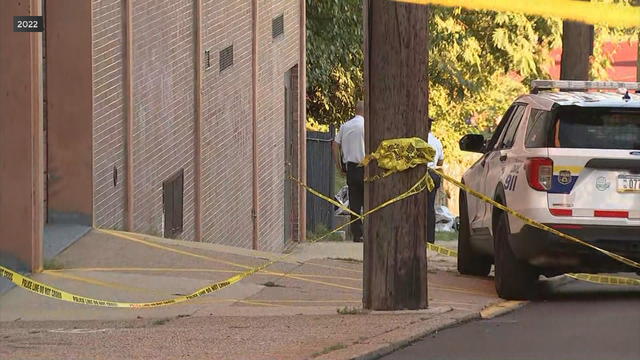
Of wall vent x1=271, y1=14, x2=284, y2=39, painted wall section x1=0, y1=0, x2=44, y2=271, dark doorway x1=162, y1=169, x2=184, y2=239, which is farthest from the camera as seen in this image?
wall vent x1=271, y1=14, x2=284, y2=39

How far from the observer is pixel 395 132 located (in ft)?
38.2

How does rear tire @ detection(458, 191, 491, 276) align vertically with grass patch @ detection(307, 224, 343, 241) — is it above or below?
above

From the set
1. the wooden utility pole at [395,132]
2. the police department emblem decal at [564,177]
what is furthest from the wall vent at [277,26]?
the wooden utility pole at [395,132]

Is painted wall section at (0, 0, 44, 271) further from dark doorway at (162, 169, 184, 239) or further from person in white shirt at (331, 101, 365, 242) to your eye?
person in white shirt at (331, 101, 365, 242)

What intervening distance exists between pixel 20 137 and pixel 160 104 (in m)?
4.45

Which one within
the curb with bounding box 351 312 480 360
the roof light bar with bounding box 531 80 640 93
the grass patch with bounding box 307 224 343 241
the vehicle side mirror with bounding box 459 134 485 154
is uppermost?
the roof light bar with bounding box 531 80 640 93

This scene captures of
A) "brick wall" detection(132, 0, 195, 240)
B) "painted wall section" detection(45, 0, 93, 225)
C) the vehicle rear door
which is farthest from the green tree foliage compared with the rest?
the vehicle rear door

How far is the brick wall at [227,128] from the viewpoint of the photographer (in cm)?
1916

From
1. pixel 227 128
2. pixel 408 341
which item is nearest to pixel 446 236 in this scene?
pixel 227 128

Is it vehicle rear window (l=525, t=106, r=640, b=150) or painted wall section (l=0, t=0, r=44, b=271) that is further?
vehicle rear window (l=525, t=106, r=640, b=150)

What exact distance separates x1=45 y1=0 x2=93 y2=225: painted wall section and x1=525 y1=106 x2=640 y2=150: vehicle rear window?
3971 millimetres

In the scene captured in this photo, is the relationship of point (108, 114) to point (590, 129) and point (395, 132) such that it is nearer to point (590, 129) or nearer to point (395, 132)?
point (395, 132)

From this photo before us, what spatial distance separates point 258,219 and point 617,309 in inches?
398

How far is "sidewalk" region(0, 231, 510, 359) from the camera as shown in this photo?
10.1m
